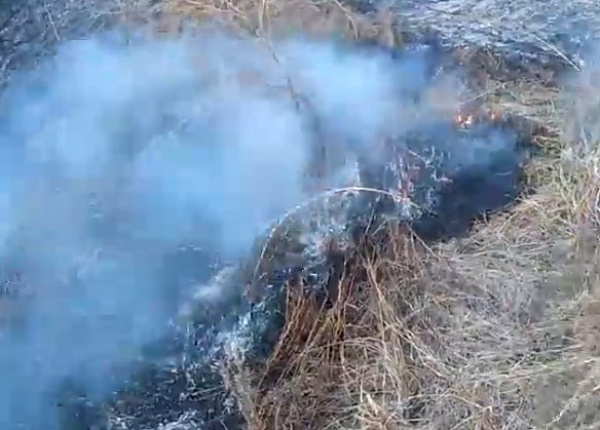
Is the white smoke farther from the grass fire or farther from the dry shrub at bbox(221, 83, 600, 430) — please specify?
the dry shrub at bbox(221, 83, 600, 430)

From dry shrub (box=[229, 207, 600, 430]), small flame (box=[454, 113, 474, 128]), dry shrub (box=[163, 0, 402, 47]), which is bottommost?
dry shrub (box=[229, 207, 600, 430])

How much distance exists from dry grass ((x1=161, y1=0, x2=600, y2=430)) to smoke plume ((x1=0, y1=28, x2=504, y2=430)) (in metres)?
0.41

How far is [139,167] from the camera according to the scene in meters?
3.27

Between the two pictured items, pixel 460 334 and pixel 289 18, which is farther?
pixel 289 18

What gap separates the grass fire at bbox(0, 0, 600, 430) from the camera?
2.59m

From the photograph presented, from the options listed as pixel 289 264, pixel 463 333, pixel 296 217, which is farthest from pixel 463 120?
pixel 463 333

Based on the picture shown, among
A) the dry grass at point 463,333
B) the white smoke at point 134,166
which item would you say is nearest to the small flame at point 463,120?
the white smoke at point 134,166

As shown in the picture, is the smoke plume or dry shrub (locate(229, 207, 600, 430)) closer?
dry shrub (locate(229, 207, 600, 430))

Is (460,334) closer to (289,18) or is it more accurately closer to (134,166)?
(134,166)

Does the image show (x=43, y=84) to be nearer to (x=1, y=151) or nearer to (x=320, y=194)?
(x=1, y=151)

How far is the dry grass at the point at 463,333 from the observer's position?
2.42 m

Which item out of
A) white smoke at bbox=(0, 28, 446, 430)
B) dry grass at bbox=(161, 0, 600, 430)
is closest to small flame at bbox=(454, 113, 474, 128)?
white smoke at bbox=(0, 28, 446, 430)

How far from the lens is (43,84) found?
3.61m

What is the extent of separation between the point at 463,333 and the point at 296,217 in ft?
2.25
